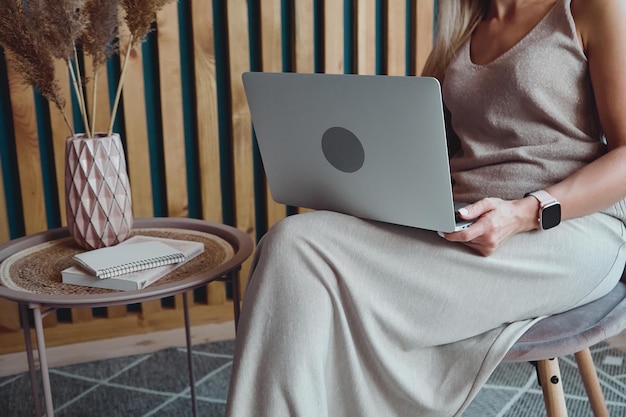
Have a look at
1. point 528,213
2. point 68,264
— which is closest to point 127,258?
point 68,264

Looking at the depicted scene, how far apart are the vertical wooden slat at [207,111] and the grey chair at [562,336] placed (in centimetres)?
114

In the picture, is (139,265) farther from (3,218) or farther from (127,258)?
(3,218)

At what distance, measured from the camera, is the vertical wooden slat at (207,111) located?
1.92 meters

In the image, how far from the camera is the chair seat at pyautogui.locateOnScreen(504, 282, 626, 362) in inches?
A: 41.4

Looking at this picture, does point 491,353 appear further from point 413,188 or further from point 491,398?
point 491,398

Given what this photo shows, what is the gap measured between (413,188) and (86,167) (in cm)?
68

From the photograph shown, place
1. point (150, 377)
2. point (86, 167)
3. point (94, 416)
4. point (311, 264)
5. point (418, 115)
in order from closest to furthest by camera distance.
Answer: point (418, 115), point (311, 264), point (86, 167), point (94, 416), point (150, 377)

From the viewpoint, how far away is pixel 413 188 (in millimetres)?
974

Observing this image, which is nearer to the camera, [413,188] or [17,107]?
[413,188]

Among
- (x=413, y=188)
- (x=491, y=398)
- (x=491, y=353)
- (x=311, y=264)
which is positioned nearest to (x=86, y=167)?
(x=311, y=264)

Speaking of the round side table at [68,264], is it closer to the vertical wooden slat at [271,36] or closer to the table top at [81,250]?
the table top at [81,250]

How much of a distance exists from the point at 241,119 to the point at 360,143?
1.06 metres

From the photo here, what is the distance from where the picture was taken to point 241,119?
2.01 meters

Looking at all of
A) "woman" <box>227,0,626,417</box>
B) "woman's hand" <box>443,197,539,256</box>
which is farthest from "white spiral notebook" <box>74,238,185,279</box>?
"woman's hand" <box>443,197,539,256</box>
